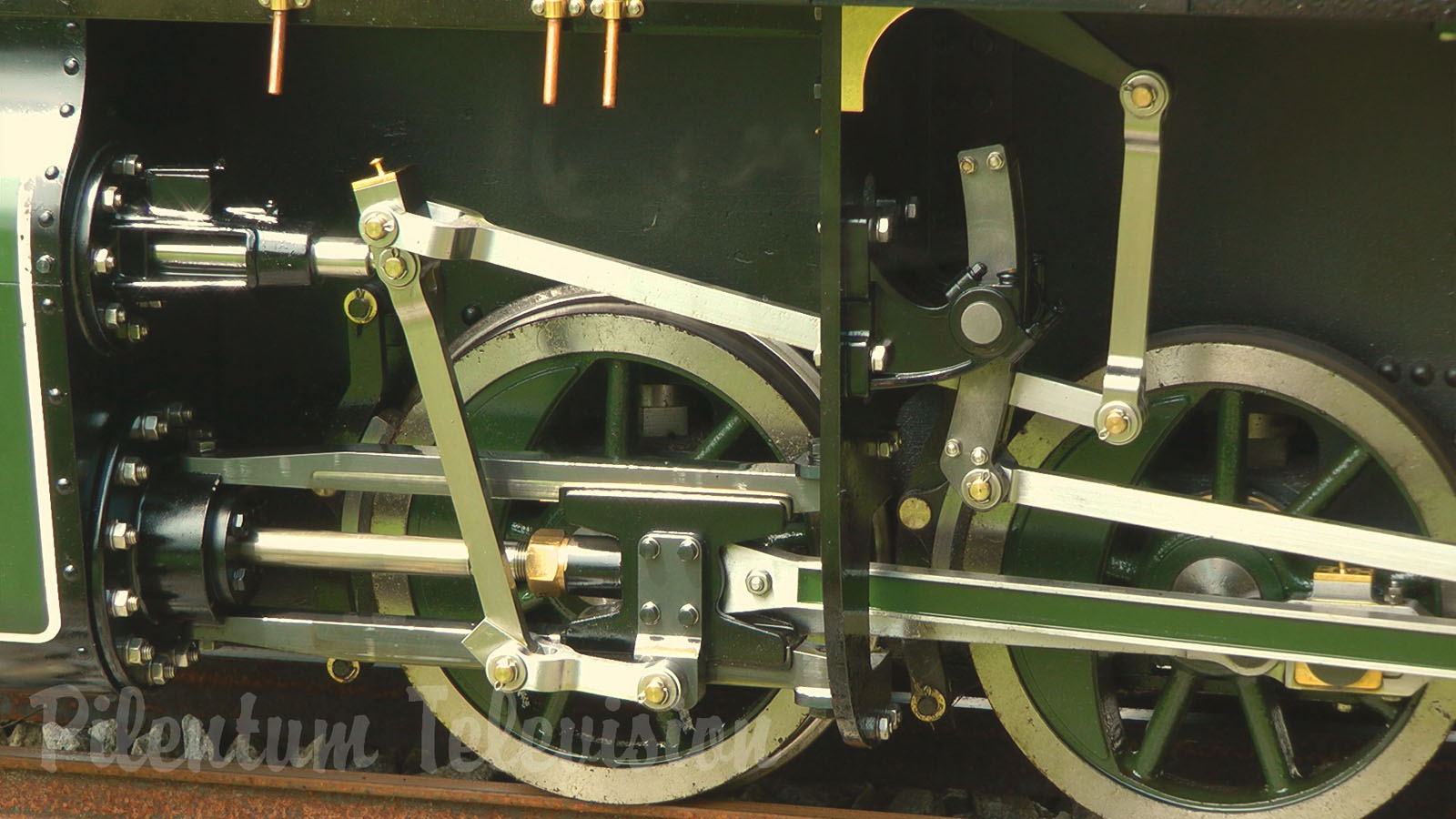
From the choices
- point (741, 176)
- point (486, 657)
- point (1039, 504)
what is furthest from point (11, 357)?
point (1039, 504)

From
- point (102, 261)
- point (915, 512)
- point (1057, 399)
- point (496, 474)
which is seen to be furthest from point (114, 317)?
point (1057, 399)

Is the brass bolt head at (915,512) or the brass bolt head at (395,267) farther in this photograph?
the brass bolt head at (915,512)

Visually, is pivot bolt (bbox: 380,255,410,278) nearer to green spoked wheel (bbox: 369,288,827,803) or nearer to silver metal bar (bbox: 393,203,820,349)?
silver metal bar (bbox: 393,203,820,349)

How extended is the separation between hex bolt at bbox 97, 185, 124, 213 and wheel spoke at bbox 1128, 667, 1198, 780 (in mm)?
1791

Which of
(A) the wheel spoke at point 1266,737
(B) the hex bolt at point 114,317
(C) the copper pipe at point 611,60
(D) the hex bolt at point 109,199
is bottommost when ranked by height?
(A) the wheel spoke at point 1266,737

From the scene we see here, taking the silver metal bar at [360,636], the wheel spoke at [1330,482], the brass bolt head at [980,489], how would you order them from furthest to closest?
1. the silver metal bar at [360,636]
2. the wheel spoke at [1330,482]
3. the brass bolt head at [980,489]

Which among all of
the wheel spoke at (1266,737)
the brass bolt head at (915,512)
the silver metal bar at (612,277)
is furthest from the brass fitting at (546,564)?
the wheel spoke at (1266,737)

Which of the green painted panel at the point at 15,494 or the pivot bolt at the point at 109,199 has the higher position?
the pivot bolt at the point at 109,199

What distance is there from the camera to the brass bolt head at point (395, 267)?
213 cm

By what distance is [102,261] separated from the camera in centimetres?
221

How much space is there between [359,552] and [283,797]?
0.56 m

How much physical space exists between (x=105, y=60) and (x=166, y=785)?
1.28 meters

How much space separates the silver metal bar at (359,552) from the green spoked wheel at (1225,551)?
846 mm

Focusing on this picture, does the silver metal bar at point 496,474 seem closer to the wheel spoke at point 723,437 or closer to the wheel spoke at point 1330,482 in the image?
the wheel spoke at point 723,437
